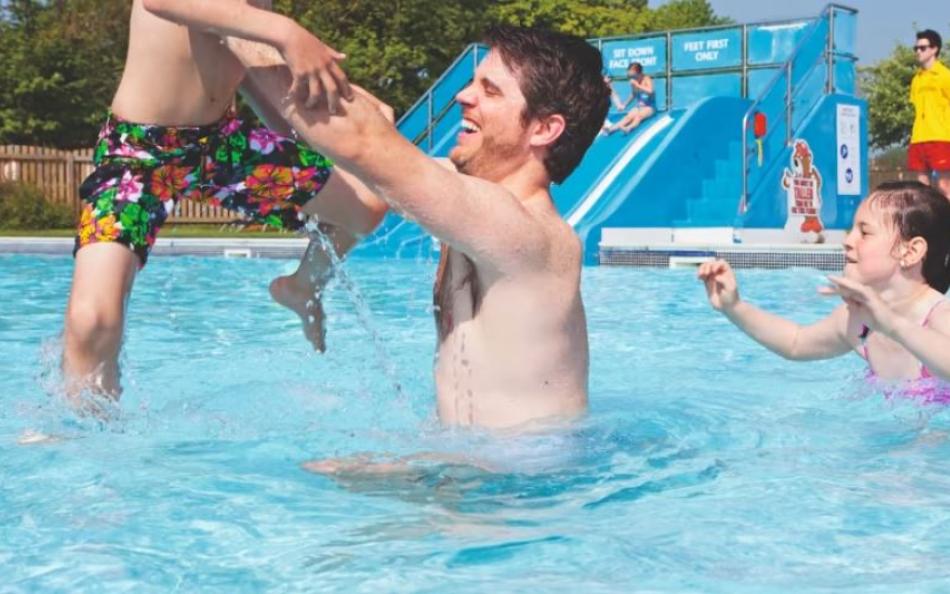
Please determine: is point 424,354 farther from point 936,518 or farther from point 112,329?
point 936,518

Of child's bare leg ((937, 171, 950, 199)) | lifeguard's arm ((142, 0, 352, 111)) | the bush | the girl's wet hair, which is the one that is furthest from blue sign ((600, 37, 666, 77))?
lifeguard's arm ((142, 0, 352, 111))

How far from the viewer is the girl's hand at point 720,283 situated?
3.55m

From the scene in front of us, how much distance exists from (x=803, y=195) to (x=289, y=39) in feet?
40.4

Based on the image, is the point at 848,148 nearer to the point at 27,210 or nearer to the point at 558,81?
the point at 558,81

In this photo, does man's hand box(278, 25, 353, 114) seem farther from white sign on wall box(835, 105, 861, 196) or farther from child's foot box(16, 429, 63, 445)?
white sign on wall box(835, 105, 861, 196)

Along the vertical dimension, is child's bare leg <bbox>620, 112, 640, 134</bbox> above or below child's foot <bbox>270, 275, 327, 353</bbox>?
above

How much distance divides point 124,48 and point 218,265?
19.5 metres

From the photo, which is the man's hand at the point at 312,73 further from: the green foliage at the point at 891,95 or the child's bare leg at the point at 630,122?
the green foliage at the point at 891,95

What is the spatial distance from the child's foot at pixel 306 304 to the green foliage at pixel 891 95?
46.7 meters

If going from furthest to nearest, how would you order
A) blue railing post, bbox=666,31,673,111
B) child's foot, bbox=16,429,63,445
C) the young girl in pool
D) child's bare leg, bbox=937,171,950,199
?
blue railing post, bbox=666,31,673,111 → child's bare leg, bbox=937,171,950,199 → the young girl in pool → child's foot, bbox=16,429,63,445

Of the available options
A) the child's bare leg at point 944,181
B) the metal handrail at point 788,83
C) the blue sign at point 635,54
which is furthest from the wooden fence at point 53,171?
the child's bare leg at point 944,181

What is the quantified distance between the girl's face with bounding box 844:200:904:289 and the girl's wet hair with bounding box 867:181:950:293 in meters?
0.02

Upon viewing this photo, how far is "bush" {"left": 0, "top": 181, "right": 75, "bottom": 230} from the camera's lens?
20734 mm

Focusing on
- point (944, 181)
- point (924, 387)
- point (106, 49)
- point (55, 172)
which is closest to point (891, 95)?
point (106, 49)
